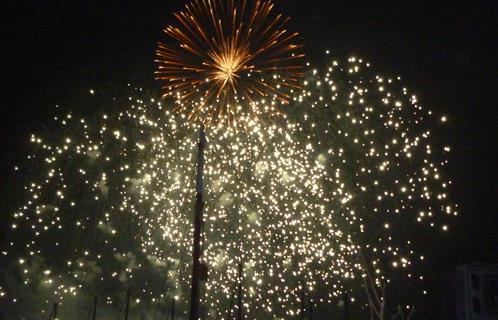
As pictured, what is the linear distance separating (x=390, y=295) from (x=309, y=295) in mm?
3063

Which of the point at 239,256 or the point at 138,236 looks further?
the point at 138,236

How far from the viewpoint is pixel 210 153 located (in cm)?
Answer: 1697

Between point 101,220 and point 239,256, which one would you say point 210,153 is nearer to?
point 239,256

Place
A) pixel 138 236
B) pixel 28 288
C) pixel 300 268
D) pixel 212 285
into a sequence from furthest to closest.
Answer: pixel 28 288 → pixel 138 236 → pixel 212 285 → pixel 300 268

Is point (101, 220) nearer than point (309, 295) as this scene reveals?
No

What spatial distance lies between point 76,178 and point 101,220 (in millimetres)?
2017

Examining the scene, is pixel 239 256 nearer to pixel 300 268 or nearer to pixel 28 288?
pixel 300 268

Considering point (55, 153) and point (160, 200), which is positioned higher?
point (55, 153)

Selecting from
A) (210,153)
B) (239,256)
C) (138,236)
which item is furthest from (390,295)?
(138,236)

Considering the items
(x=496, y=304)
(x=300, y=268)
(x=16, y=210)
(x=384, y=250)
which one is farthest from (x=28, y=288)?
(x=496, y=304)

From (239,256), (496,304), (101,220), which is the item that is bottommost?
(496,304)

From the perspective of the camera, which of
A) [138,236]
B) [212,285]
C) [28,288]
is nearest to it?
[212,285]

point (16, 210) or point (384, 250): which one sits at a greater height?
point (16, 210)

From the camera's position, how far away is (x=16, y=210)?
20406 millimetres
